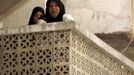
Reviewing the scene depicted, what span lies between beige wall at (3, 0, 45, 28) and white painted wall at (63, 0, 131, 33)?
47 centimetres

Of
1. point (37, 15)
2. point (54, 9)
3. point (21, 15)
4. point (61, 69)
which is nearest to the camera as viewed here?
point (61, 69)

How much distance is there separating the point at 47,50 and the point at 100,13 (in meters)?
2.76

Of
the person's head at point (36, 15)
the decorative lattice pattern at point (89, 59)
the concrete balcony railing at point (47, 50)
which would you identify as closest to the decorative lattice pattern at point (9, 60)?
the concrete balcony railing at point (47, 50)

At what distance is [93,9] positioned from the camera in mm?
6199

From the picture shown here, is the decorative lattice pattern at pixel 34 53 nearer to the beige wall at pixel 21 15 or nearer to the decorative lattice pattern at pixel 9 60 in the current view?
the decorative lattice pattern at pixel 9 60

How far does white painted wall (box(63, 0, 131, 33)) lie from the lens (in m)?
6.11

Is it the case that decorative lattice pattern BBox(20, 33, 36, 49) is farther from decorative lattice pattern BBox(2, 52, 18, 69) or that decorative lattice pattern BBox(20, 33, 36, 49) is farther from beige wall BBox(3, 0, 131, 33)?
beige wall BBox(3, 0, 131, 33)

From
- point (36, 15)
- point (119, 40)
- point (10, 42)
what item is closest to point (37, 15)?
point (36, 15)

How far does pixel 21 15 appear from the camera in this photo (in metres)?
6.39

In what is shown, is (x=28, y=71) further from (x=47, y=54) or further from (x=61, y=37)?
(x=61, y=37)

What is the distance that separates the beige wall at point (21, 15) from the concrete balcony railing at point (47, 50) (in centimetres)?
259

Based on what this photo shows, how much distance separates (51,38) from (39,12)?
970mm

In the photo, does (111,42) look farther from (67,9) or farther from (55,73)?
(55,73)

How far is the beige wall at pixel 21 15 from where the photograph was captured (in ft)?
20.7
